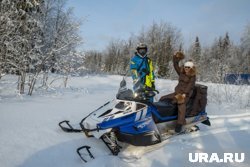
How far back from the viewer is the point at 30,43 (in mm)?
8586

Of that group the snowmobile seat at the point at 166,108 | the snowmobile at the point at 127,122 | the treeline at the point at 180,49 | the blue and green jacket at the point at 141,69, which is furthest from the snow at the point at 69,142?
the treeline at the point at 180,49

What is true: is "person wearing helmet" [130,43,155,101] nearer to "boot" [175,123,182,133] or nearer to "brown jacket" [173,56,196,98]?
"brown jacket" [173,56,196,98]

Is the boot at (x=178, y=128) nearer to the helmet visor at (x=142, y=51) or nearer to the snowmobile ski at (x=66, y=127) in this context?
the helmet visor at (x=142, y=51)

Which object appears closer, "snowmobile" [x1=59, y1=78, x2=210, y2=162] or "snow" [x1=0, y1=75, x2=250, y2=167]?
"snow" [x1=0, y1=75, x2=250, y2=167]

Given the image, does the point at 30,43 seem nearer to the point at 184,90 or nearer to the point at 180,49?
the point at 184,90

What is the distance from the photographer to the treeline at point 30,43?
7.61 metres

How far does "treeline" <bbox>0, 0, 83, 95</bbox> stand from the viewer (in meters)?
7.61

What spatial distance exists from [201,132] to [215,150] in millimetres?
862

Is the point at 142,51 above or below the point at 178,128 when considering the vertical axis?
above

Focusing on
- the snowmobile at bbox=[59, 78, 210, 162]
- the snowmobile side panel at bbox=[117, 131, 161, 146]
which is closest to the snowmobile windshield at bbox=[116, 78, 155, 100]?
the snowmobile at bbox=[59, 78, 210, 162]

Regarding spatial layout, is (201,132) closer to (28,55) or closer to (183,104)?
(183,104)

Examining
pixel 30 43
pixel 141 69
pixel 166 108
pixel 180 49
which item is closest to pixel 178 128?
pixel 166 108

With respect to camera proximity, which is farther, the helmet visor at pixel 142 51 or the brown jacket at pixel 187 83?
the helmet visor at pixel 142 51

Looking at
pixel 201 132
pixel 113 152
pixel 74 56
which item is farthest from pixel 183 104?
pixel 74 56
